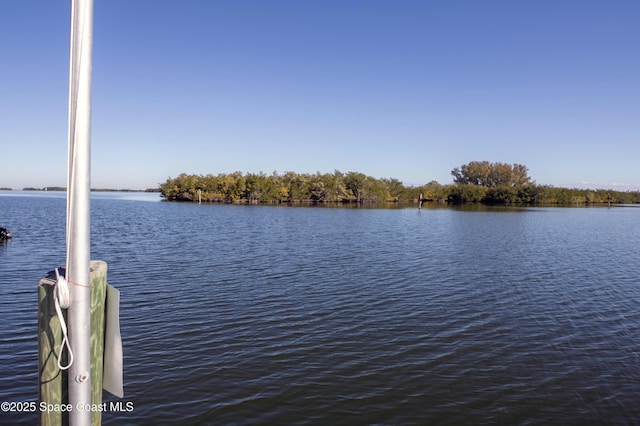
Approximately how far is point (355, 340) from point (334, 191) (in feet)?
410

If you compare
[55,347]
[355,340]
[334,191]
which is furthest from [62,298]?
[334,191]

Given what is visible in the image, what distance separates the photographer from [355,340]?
36.3ft

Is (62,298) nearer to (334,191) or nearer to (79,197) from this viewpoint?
(79,197)

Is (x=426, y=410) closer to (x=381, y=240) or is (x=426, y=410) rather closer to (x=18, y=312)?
(x=18, y=312)

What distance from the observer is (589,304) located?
50.8 feet

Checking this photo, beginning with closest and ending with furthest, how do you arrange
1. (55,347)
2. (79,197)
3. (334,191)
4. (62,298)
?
(79,197)
(62,298)
(55,347)
(334,191)

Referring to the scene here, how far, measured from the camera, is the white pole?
2.66 metres

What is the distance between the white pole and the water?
15.9ft

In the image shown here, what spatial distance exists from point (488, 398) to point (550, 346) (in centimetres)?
408

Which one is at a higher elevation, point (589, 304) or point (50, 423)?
point (50, 423)

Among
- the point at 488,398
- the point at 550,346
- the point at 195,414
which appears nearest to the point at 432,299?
the point at 550,346

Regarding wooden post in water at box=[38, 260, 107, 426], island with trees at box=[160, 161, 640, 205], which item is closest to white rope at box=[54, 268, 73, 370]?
wooden post in water at box=[38, 260, 107, 426]

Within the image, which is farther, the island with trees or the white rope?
the island with trees

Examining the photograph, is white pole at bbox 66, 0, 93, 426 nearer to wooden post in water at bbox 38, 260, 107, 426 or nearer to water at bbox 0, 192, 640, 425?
wooden post in water at bbox 38, 260, 107, 426
